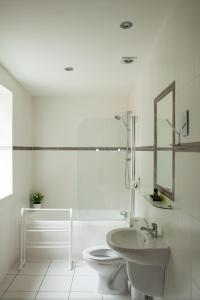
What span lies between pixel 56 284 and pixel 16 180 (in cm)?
134

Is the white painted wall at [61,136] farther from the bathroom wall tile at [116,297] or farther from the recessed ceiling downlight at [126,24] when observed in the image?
the recessed ceiling downlight at [126,24]

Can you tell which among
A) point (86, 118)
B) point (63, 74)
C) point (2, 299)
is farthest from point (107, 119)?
point (2, 299)

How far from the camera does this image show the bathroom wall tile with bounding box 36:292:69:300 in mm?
2657

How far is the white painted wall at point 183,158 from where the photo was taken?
4.35 feet

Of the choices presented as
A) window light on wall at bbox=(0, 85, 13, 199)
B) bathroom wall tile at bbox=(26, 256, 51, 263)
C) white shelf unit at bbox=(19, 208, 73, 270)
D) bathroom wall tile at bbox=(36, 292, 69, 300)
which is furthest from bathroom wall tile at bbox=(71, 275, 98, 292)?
A: window light on wall at bbox=(0, 85, 13, 199)

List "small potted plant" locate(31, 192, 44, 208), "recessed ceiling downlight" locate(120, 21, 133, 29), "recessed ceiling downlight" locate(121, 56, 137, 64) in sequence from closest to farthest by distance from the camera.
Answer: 1. "recessed ceiling downlight" locate(120, 21, 133, 29)
2. "recessed ceiling downlight" locate(121, 56, 137, 64)
3. "small potted plant" locate(31, 192, 44, 208)

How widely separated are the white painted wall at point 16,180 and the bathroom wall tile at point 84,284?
824 millimetres

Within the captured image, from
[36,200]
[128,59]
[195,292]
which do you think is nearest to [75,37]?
[128,59]

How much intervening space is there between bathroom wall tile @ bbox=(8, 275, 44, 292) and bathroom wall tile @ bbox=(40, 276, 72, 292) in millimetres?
69

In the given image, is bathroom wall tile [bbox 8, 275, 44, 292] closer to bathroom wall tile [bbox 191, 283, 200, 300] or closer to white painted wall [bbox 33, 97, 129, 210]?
white painted wall [bbox 33, 97, 129, 210]

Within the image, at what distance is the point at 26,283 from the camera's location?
115 inches

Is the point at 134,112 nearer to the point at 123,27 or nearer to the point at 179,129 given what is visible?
the point at 123,27

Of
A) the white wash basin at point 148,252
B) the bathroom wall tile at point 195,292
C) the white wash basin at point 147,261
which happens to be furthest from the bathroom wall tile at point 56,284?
the bathroom wall tile at point 195,292

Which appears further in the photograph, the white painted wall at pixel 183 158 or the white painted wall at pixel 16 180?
the white painted wall at pixel 16 180
